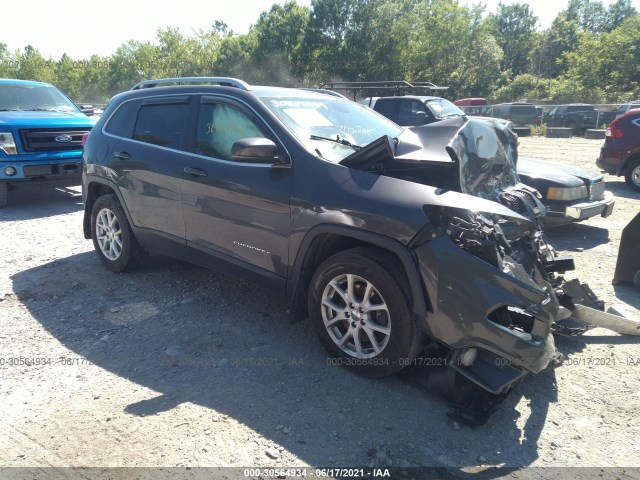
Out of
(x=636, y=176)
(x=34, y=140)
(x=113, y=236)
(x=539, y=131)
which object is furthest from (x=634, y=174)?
(x=539, y=131)

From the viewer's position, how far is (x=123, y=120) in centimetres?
516

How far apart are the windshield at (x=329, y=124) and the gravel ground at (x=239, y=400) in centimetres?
150

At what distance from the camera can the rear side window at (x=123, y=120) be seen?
5.07m

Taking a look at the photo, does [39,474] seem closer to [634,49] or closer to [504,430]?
[504,430]

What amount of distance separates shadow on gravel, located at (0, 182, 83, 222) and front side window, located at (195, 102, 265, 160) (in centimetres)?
507

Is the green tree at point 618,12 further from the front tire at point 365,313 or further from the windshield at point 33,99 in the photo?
the front tire at point 365,313

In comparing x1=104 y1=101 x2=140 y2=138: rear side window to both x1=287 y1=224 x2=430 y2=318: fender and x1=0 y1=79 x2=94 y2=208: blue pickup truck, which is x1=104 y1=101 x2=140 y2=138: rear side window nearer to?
x1=287 y1=224 x2=430 y2=318: fender

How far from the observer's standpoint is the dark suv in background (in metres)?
9.80

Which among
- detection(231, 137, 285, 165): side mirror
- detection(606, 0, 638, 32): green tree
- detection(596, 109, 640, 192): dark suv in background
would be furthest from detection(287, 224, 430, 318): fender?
detection(606, 0, 638, 32): green tree

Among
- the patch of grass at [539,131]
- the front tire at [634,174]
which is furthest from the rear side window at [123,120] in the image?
the patch of grass at [539,131]

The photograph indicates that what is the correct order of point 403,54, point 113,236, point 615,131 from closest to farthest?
point 113,236 → point 615,131 → point 403,54

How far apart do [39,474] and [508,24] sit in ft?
273

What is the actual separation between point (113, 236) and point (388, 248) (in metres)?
3.43

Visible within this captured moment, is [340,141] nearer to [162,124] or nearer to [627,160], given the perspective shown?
[162,124]
